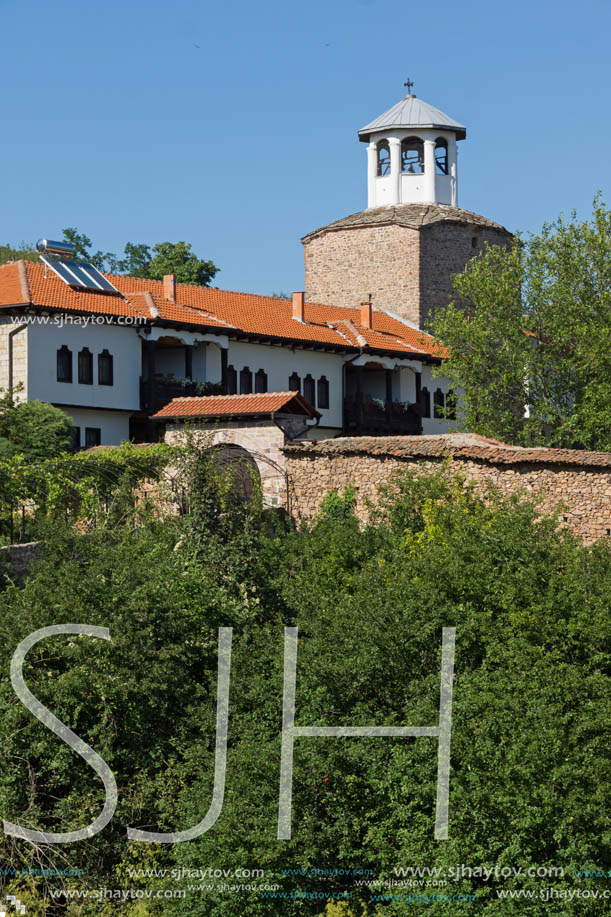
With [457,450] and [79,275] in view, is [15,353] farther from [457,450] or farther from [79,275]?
[457,450]

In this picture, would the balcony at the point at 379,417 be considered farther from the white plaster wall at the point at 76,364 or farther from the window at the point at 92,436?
the window at the point at 92,436

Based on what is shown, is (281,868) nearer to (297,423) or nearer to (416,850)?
(416,850)

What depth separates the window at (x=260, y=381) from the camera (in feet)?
104

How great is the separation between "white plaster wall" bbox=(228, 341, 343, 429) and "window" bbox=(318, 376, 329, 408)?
0.37 feet

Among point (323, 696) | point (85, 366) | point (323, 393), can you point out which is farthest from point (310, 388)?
point (323, 696)

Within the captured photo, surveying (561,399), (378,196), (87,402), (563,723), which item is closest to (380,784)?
(563,723)

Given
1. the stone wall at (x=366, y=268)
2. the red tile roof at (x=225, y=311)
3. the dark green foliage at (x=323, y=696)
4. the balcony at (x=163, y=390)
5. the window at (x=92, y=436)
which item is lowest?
the dark green foliage at (x=323, y=696)

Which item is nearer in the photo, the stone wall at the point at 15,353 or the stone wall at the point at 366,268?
the stone wall at the point at 15,353

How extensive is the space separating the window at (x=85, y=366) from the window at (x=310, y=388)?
22.7 feet

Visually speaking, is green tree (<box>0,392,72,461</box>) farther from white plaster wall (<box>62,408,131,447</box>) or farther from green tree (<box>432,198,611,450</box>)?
green tree (<box>432,198,611,450</box>)

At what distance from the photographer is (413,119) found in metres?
39.1

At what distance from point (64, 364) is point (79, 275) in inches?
139

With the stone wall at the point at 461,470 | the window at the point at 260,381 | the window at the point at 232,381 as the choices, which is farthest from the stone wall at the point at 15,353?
the stone wall at the point at 461,470

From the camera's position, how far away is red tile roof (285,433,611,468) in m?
18.8
